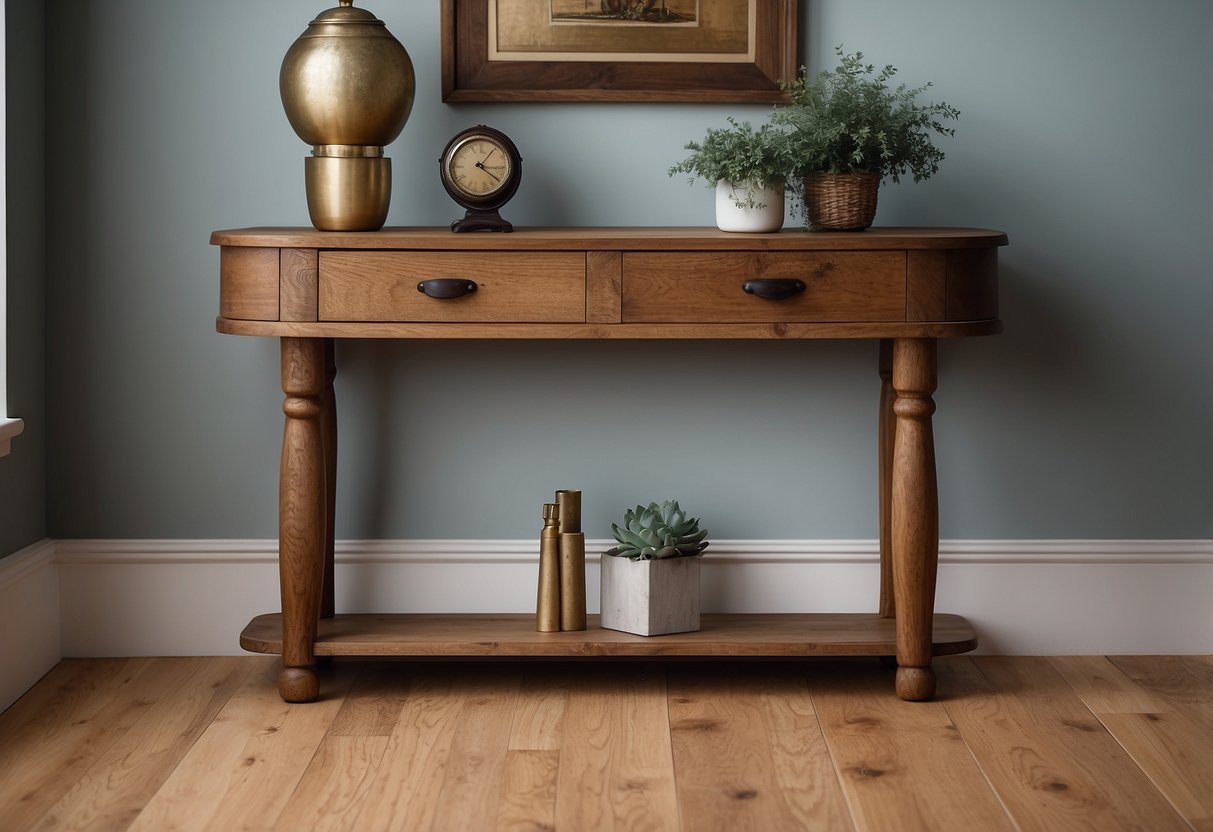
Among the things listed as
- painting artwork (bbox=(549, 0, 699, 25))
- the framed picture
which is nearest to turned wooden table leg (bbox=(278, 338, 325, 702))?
the framed picture

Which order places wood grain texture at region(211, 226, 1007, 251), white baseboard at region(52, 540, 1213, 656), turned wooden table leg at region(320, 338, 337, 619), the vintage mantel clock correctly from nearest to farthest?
wood grain texture at region(211, 226, 1007, 251) < the vintage mantel clock < turned wooden table leg at region(320, 338, 337, 619) < white baseboard at region(52, 540, 1213, 656)

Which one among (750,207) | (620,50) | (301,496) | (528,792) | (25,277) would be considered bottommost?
(528,792)

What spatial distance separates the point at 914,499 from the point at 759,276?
463mm

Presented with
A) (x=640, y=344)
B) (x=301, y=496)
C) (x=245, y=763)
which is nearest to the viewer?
(x=245, y=763)

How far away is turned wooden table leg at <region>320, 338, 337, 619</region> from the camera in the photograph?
247 centimetres

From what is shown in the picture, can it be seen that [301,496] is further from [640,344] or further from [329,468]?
[640,344]

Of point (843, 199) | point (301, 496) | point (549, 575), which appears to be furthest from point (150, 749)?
point (843, 199)

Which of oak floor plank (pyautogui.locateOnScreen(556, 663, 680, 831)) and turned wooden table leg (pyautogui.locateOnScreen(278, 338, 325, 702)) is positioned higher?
turned wooden table leg (pyautogui.locateOnScreen(278, 338, 325, 702))

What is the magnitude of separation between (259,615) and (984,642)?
1410mm

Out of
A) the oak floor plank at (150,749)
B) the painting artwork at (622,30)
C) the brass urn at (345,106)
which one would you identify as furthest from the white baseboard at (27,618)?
the painting artwork at (622,30)

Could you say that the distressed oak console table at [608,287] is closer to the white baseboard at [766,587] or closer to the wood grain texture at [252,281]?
the wood grain texture at [252,281]

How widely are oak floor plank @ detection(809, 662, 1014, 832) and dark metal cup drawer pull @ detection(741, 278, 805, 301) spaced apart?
28.0 inches

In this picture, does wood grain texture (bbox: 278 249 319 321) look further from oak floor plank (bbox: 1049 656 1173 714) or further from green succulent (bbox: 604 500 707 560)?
oak floor plank (bbox: 1049 656 1173 714)

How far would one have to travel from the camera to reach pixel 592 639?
2.33 metres
